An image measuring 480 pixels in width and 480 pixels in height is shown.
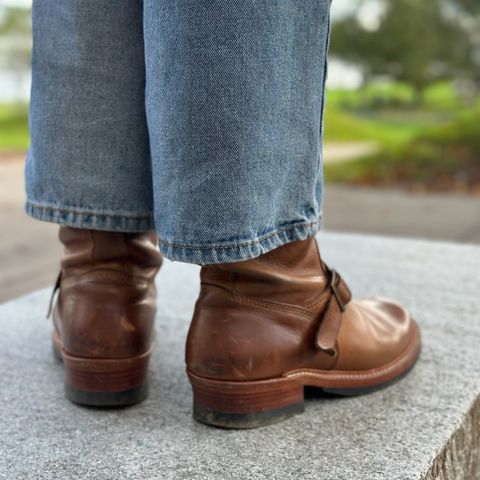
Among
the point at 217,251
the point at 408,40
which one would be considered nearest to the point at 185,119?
the point at 217,251

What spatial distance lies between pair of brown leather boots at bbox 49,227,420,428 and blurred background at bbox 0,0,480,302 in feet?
1.17

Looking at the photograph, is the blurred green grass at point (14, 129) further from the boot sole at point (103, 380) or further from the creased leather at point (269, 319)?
the creased leather at point (269, 319)

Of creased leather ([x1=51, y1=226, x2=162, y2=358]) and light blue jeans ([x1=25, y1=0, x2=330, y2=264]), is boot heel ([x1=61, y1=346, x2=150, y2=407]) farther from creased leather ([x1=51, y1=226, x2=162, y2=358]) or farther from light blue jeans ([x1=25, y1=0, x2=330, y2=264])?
light blue jeans ([x1=25, y1=0, x2=330, y2=264])

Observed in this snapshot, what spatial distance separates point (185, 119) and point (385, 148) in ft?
22.6

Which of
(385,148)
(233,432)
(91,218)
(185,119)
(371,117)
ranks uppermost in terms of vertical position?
(185,119)

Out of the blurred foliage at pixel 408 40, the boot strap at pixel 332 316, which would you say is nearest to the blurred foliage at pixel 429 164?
the boot strap at pixel 332 316

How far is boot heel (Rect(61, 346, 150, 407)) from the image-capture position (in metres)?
1.05

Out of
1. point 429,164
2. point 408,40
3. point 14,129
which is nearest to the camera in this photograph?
point 429,164

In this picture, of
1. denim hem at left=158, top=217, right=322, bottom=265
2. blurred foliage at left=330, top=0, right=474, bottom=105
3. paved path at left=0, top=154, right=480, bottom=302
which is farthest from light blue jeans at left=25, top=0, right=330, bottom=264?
blurred foliage at left=330, top=0, right=474, bottom=105

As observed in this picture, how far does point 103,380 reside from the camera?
1.05m

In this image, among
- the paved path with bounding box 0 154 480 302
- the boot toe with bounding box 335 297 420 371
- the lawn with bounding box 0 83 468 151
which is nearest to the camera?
the boot toe with bounding box 335 297 420 371

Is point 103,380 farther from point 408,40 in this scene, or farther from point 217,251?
point 408,40

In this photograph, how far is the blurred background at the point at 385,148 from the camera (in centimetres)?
385

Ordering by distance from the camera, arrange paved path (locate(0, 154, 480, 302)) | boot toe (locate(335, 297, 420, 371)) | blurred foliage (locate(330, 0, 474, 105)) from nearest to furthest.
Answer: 1. boot toe (locate(335, 297, 420, 371))
2. paved path (locate(0, 154, 480, 302))
3. blurred foliage (locate(330, 0, 474, 105))
